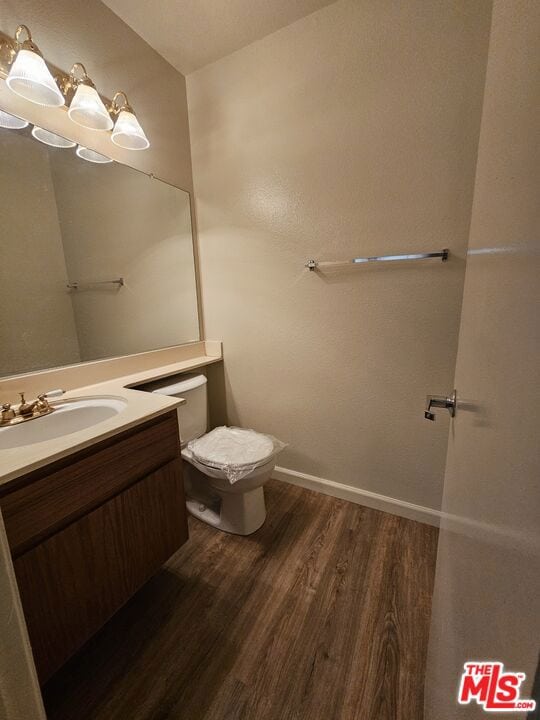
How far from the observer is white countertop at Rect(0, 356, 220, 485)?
0.67 metres

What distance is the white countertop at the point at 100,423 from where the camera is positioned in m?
0.67

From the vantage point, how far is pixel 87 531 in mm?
798

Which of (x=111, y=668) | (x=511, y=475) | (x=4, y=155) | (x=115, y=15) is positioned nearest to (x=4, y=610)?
(x=511, y=475)

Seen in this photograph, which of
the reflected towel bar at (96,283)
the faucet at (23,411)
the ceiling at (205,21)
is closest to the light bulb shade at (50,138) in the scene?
the reflected towel bar at (96,283)

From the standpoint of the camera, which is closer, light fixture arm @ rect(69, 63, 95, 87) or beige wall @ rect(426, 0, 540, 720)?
beige wall @ rect(426, 0, 540, 720)

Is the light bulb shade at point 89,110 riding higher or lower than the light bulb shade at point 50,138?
higher

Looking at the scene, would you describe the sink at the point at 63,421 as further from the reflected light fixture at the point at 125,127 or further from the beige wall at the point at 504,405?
the reflected light fixture at the point at 125,127

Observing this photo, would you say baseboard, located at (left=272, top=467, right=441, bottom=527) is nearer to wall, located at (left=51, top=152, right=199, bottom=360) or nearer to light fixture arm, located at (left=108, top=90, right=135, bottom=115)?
wall, located at (left=51, top=152, right=199, bottom=360)

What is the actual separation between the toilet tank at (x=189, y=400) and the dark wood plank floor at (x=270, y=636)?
540mm

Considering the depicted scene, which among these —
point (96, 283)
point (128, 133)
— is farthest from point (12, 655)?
point (128, 133)

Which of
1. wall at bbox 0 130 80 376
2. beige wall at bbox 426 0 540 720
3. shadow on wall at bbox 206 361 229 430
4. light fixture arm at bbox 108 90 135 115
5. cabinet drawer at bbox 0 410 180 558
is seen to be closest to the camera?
beige wall at bbox 426 0 540 720

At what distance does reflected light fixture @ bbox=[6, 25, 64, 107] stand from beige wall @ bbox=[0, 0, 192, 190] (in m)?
0.06

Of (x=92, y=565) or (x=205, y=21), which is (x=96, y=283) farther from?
(x=205, y=21)

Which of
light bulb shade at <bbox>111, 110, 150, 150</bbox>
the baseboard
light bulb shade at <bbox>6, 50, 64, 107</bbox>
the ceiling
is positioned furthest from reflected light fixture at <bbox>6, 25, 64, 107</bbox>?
the baseboard
